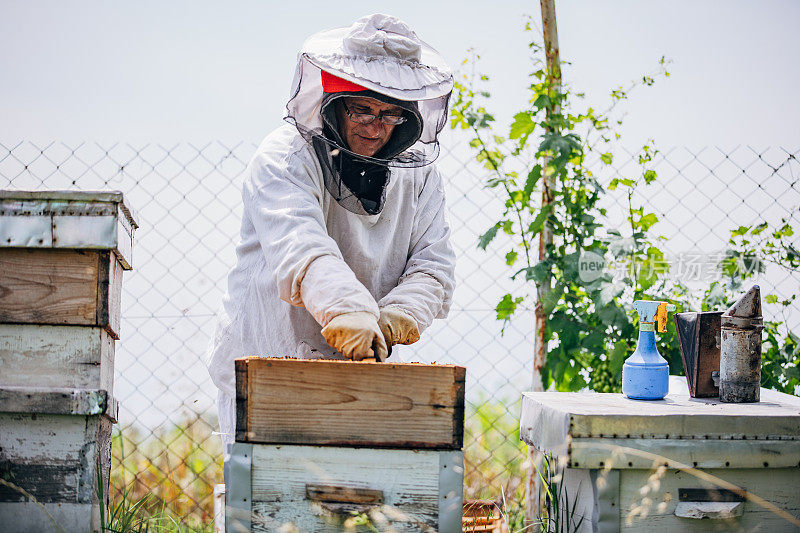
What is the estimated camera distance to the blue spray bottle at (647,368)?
2.34m

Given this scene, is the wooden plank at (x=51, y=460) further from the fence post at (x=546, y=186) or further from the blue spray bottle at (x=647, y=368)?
the fence post at (x=546, y=186)

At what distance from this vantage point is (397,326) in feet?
7.13

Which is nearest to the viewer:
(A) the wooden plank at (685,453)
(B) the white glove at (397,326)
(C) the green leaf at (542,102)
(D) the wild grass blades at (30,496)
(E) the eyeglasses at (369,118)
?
(A) the wooden plank at (685,453)

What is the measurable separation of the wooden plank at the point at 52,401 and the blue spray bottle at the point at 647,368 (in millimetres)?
1610

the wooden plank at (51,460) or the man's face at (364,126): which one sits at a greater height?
the man's face at (364,126)

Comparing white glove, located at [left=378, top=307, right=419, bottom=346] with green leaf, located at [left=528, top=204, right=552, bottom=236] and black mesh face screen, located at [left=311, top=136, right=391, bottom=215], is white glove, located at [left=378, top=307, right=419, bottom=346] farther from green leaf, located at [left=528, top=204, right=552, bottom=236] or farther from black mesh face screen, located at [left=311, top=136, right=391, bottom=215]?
green leaf, located at [left=528, top=204, right=552, bottom=236]

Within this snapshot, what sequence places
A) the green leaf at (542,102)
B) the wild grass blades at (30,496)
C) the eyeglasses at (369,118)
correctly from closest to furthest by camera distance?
1. the wild grass blades at (30,496)
2. the eyeglasses at (369,118)
3. the green leaf at (542,102)

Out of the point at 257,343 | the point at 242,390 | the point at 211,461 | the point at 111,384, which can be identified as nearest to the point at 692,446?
the point at 242,390

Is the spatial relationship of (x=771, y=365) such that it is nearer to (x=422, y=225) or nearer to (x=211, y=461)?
(x=422, y=225)

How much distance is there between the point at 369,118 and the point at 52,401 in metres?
1.22

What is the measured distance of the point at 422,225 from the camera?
2.65 metres

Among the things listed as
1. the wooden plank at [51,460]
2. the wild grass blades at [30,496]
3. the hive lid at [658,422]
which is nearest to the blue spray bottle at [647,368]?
the hive lid at [658,422]

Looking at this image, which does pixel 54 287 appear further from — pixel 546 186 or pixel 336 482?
pixel 546 186

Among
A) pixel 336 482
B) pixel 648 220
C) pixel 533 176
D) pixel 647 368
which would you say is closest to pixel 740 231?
pixel 648 220
